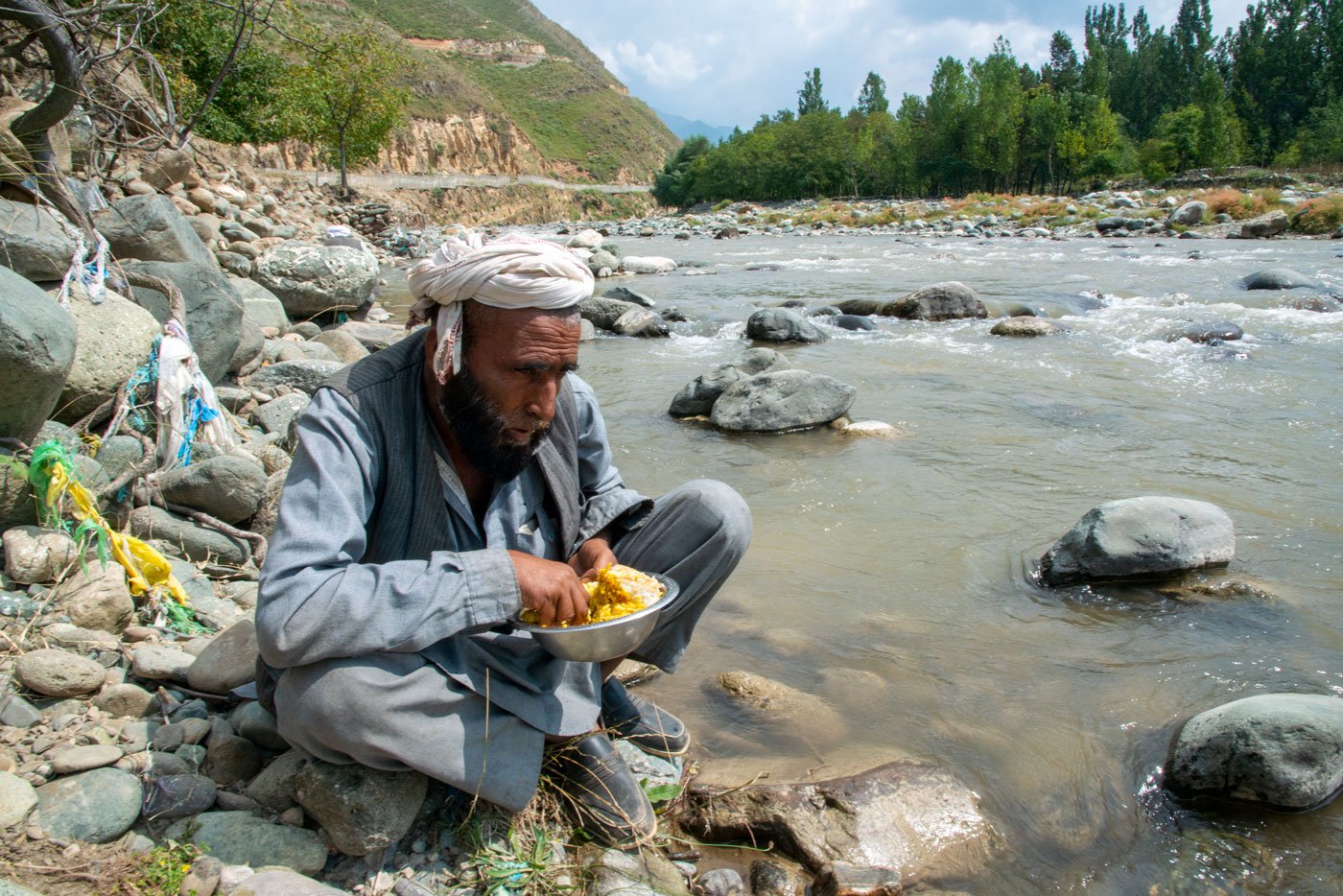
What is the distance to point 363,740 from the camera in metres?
1.68

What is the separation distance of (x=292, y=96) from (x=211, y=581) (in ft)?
89.7

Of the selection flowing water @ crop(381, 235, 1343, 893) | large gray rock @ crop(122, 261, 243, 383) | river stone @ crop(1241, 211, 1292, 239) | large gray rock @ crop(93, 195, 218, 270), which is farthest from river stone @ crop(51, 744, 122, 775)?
river stone @ crop(1241, 211, 1292, 239)

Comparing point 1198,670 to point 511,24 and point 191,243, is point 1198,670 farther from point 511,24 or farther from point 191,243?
point 511,24

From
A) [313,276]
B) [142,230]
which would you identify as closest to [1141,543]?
[142,230]

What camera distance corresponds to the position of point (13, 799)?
1.67 metres

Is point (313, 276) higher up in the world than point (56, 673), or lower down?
higher up

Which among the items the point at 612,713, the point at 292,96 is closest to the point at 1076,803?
the point at 612,713

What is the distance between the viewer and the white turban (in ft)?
6.12

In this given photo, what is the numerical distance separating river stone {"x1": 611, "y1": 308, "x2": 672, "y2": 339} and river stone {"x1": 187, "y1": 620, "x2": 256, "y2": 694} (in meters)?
8.49

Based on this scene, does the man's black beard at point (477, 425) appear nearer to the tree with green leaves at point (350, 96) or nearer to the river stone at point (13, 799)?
the river stone at point (13, 799)

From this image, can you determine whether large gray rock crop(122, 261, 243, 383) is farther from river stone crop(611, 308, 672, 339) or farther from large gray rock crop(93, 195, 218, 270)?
river stone crop(611, 308, 672, 339)

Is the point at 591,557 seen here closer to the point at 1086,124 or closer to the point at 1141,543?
the point at 1141,543

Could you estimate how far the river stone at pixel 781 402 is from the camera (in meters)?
6.25

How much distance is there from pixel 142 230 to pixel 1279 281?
1369 centimetres
